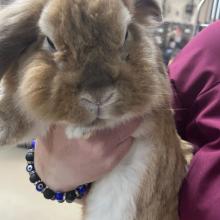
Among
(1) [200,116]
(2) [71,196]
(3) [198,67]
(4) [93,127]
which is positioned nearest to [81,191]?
(2) [71,196]

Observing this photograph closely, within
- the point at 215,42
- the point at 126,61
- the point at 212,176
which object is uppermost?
the point at 126,61

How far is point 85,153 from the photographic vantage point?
3.27 feet

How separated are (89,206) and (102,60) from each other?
0.44m

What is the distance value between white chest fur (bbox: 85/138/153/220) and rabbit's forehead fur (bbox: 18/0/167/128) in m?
0.16

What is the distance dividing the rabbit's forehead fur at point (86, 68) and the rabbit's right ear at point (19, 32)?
0.14 ft

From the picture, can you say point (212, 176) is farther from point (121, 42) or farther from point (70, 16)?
point (70, 16)

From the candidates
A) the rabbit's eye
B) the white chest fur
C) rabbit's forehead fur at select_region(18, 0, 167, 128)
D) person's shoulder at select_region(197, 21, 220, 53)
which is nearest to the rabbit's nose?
rabbit's forehead fur at select_region(18, 0, 167, 128)

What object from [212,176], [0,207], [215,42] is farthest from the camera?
[0,207]

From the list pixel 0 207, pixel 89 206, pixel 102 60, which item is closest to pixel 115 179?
pixel 89 206

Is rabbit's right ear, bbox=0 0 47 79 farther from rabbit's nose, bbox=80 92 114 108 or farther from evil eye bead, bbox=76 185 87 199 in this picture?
evil eye bead, bbox=76 185 87 199

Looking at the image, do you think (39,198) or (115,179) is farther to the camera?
(39,198)

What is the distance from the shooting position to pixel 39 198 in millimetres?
2311

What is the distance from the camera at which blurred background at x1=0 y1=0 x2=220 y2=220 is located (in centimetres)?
218

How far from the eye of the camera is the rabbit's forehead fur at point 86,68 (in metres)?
0.78
